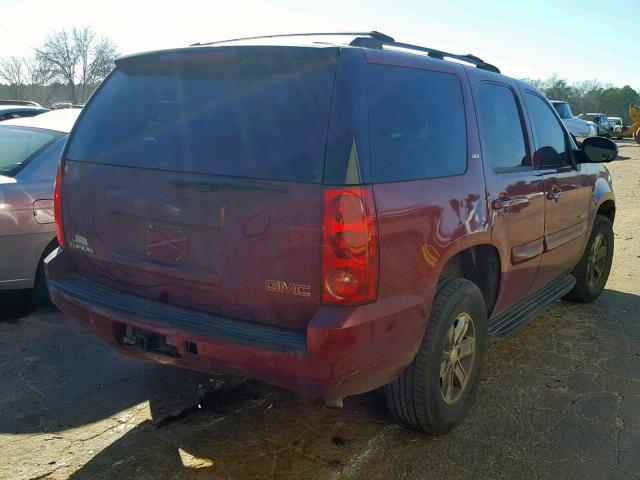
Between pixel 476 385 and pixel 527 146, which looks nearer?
pixel 476 385

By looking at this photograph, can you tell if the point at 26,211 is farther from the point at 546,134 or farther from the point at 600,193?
the point at 600,193

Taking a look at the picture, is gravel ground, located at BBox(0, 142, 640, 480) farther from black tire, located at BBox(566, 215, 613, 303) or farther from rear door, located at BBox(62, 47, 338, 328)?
black tire, located at BBox(566, 215, 613, 303)

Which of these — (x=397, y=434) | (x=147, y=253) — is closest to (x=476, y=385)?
(x=397, y=434)

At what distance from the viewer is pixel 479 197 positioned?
3.30 m

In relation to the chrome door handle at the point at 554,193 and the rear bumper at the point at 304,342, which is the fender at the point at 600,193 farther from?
the rear bumper at the point at 304,342

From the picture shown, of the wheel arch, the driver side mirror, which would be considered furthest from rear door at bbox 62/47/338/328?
the driver side mirror

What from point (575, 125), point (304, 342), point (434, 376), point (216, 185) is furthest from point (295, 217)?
point (575, 125)

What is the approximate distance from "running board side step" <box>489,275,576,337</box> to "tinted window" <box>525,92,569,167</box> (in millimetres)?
948

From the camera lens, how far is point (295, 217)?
251 cm

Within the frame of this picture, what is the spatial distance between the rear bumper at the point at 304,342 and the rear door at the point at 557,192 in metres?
1.90

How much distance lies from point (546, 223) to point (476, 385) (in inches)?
52.2

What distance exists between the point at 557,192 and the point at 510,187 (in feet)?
2.90

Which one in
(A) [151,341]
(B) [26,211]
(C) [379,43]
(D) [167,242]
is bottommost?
(A) [151,341]

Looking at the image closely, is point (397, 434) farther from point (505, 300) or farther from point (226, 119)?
point (226, 119)
